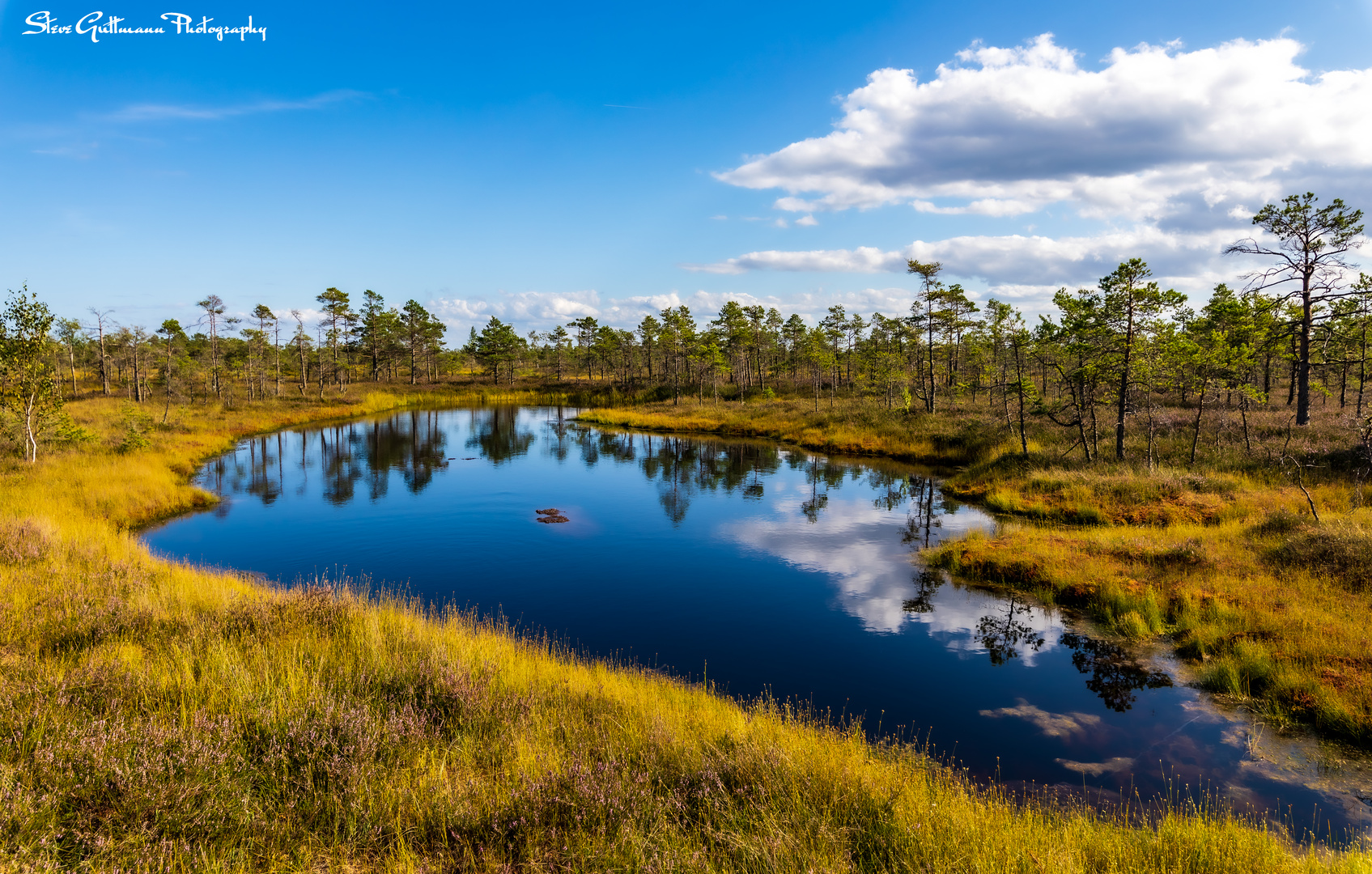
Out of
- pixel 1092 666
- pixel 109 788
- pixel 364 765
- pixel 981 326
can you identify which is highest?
pixel 981 326

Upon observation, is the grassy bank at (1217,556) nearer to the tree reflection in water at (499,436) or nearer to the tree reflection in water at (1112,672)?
the tree reflection in water at (1112,672)

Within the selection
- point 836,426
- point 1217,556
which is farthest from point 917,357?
point 1217,556

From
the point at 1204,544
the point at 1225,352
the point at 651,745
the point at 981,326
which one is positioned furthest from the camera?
the point at 981,326

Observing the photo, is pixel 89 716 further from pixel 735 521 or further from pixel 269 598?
pixel 735 521

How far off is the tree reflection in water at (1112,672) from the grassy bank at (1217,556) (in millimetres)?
751

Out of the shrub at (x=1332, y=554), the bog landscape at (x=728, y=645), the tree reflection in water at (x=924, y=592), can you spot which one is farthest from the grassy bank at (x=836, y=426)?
the shrub at (x=1332, y=554)

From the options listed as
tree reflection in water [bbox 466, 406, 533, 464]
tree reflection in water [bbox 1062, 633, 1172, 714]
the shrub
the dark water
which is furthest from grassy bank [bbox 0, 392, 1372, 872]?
tree reflection in water [bbox 466, 406, 533, 464]

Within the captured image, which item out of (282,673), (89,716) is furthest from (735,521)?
(89,716)

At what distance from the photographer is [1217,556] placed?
46.0ft

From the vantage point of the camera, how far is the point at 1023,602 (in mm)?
14844

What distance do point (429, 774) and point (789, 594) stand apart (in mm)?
11475

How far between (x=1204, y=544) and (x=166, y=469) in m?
38.3

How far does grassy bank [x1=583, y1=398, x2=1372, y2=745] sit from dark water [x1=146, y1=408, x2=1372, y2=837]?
98cm

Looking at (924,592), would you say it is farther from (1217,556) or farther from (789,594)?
(1217,556)
